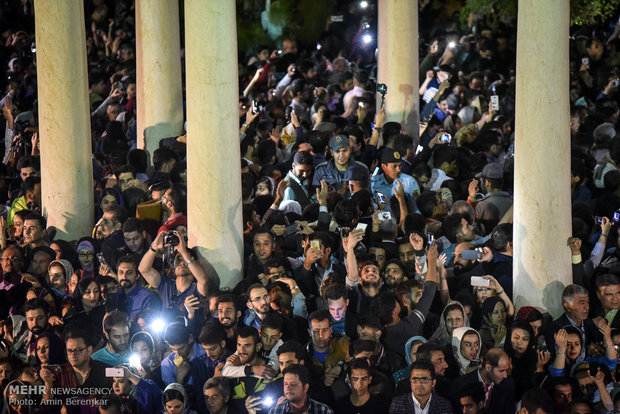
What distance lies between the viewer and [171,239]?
13.7 metres

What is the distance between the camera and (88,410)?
38.7ft

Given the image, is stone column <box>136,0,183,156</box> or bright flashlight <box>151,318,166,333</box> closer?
bright flashlight <box>151,318,166,333</box>

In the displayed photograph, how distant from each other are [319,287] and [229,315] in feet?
5.22

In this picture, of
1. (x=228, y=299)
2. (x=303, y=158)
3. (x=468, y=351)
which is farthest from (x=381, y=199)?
(x=468, y=351)

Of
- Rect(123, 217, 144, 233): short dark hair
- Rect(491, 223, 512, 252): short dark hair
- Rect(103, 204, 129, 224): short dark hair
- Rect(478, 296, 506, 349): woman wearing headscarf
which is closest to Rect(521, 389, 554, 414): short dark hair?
Rect(478, 296, 506, 349): woman wearing headscarf

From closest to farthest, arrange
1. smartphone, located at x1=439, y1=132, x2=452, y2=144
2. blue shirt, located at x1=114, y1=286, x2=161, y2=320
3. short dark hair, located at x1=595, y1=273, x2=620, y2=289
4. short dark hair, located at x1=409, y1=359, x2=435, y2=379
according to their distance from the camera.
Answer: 1. short dark hair, located at x1=409, y1=359, x2=435, y2=379
2. short dark hair, located at x1=595, y1=273, x2=620, y2=289
3. blue shirt, located at x1=114, y1=286, x2=161, y2=320
4. smartphone, located at x1=439, y1=132, x2=452, y2=144

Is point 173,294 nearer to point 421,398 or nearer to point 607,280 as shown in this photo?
point 421,398

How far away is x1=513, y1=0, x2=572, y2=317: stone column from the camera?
13.3 m

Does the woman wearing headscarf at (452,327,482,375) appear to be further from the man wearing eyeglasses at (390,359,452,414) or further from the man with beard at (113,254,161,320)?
the man with beard at (113,254,161,320)

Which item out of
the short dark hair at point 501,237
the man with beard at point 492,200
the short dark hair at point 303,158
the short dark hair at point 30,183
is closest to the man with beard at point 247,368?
the short dark hair at point 501,237

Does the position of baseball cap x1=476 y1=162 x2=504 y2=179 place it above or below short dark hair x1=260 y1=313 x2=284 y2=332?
above

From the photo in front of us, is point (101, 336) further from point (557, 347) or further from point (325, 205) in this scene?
point (557, 347)

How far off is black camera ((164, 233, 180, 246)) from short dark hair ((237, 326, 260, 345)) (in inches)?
81.1

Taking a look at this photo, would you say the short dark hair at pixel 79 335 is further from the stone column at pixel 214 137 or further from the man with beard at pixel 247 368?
the stone column at pixel 214 137
